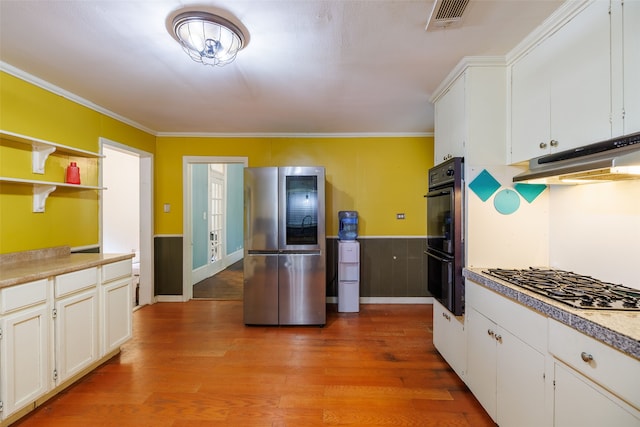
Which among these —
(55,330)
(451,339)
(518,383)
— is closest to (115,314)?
(55,330)

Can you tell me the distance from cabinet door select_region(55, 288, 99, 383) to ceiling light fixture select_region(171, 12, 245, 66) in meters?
1.94

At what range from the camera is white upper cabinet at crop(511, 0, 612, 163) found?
135cm

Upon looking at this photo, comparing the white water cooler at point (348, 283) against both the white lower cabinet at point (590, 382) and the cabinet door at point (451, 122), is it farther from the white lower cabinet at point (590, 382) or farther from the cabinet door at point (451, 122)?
the white lower cabinet at point (590, 382)

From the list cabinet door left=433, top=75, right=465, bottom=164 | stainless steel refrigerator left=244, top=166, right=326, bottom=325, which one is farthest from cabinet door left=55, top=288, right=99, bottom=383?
cabinet door left=433, top=75, right=465, bottom=164

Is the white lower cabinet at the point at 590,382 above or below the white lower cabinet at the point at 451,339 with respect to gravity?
above

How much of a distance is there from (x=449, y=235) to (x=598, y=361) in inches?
45.9

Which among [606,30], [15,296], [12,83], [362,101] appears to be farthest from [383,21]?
[12,83]

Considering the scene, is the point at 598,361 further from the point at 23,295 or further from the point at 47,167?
the point at 47,167

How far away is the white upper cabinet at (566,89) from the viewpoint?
1.35 m

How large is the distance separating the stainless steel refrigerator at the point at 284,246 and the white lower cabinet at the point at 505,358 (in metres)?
1.70

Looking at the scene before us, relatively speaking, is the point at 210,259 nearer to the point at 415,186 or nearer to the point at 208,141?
the point at 208,141

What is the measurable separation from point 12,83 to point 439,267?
3665 mm

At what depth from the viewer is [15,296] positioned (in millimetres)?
1698

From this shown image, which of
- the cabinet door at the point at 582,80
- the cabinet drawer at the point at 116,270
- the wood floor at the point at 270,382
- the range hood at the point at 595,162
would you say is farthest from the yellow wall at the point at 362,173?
the cabinet door at the point at 582,80
